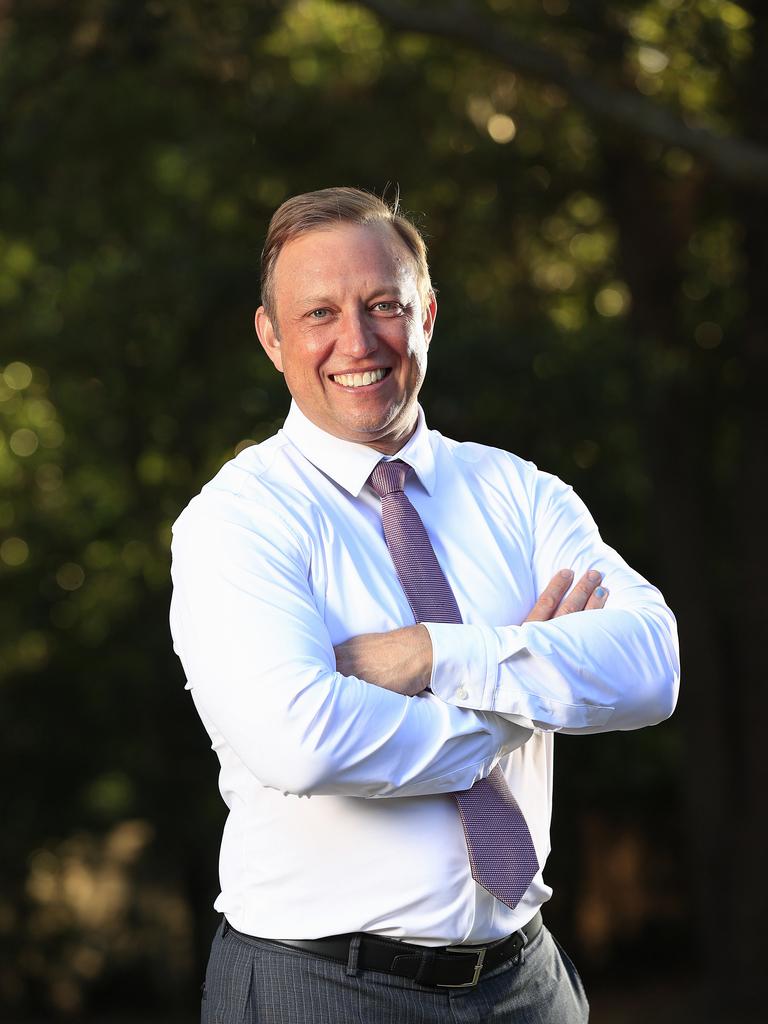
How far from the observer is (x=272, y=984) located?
212cm

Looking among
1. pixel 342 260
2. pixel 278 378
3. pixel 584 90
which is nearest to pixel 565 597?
pixel 342 260

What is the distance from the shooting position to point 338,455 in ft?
7.82

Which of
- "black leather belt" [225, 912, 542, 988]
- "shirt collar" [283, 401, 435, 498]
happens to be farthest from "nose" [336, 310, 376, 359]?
"black leather belt" [225, 912, 542, 988]

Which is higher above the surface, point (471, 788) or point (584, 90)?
point (584, 90)

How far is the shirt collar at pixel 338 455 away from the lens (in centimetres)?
237

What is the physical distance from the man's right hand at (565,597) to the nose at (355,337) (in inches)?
20.6

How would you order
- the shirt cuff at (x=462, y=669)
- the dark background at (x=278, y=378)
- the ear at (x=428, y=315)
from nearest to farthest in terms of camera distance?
1. the shirt cuff at (x=462, y=669)
2. the ear at (x=428, y=315)
3. the dark background at (x=278, y=378)

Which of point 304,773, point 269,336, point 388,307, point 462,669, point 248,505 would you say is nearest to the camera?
point 304,773

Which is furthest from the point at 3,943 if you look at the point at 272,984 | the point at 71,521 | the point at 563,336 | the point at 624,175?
the point at 272,984

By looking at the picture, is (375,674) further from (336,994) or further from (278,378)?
(278,378)

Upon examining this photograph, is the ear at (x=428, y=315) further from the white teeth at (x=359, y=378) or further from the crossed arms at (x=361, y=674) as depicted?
the crossed arms at (x=361, y=674)

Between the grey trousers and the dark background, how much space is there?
4.52 metres

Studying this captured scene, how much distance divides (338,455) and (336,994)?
0.91 meters

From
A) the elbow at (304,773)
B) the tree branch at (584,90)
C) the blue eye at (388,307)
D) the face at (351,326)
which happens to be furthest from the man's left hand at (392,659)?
the tree branch at (584,90)
